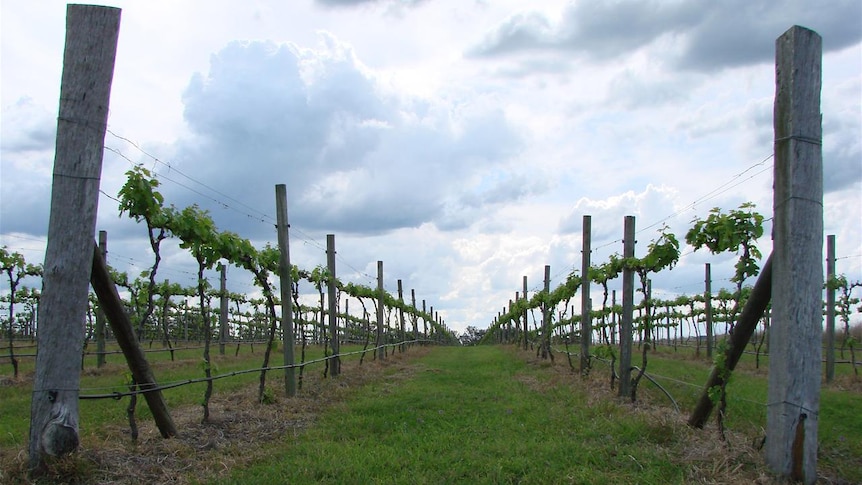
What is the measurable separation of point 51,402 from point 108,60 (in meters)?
2.78

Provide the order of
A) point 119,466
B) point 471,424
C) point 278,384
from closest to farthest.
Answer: point 119,466 → point 471,424 → point 278,384

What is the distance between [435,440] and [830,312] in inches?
455

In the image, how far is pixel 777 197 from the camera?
4.72 m

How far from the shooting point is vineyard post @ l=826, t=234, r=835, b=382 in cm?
1269

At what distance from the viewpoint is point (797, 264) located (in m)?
4.50

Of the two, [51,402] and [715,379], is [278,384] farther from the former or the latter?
[715,379]

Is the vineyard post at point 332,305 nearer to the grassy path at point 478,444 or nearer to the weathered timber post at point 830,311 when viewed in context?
the grassy path at point 478,444

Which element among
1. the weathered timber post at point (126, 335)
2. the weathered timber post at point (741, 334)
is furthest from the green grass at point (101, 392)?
the weathered timber post at point (741, 334)

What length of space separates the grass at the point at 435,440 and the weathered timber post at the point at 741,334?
236 mm

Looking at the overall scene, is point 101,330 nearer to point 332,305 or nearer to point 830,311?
point 332,305

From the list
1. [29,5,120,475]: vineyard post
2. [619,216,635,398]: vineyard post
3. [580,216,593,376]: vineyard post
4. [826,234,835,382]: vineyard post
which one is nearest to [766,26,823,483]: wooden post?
[619,216,635,398]: vineyard post

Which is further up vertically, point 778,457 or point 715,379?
point 715,379

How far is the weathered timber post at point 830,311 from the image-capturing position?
41.6 feet

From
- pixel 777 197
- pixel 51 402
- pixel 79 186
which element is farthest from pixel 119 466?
pixel 777 197
